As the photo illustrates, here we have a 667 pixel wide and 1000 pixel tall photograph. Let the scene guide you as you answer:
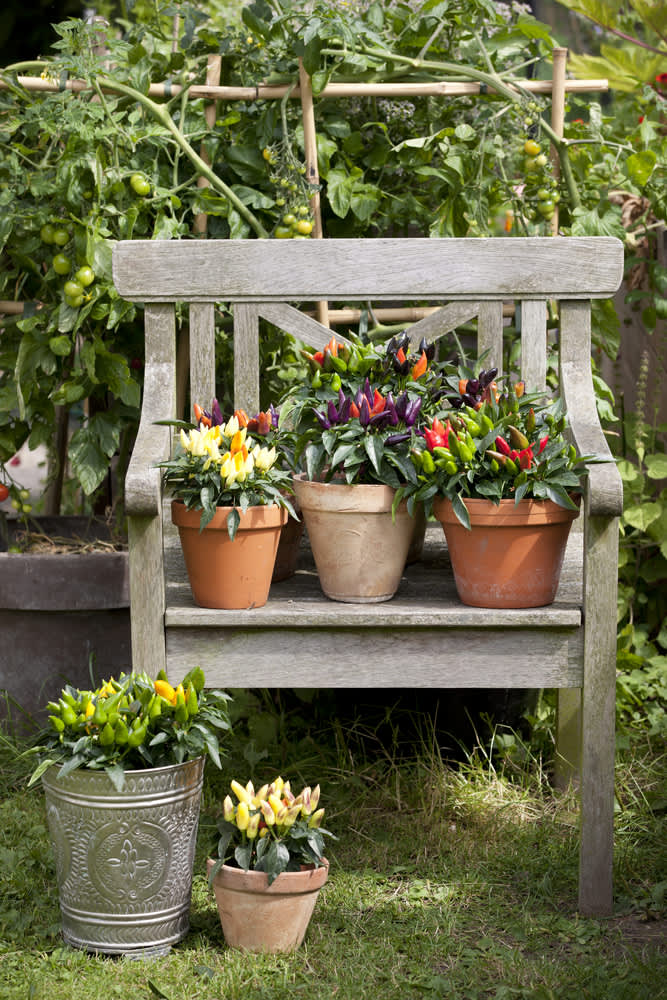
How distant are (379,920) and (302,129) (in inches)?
71.1

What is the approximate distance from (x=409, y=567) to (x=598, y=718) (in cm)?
54

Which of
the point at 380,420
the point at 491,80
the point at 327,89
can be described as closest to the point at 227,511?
the point at 380,420

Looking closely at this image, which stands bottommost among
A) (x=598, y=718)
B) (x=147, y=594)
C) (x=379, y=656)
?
(x=598, y=718)

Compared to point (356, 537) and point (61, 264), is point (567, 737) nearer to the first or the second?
point (356, 537)

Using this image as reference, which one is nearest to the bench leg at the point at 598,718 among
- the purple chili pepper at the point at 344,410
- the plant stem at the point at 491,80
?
the purple chili pepper at the point at 344,410

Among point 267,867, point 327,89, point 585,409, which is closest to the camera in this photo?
point 267,867

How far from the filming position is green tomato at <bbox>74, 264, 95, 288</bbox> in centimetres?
256

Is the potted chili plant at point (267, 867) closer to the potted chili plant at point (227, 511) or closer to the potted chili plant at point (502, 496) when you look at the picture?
the potted chili plant at point (227, 511)

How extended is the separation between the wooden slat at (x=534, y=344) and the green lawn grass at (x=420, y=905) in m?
0.86

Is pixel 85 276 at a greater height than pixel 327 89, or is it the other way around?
pixel 327 89

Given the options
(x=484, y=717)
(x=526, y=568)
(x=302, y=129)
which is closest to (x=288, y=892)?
(x=526, y=568)

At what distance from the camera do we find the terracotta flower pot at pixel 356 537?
1.95 m

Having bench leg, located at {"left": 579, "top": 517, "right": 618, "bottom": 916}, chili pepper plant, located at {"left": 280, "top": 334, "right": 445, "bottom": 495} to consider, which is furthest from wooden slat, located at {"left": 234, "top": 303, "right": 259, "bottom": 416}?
bench leg, located at {"left": 579, "top": 517, "right": 618, "bottom": 916}

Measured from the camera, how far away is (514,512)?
6.21ft
